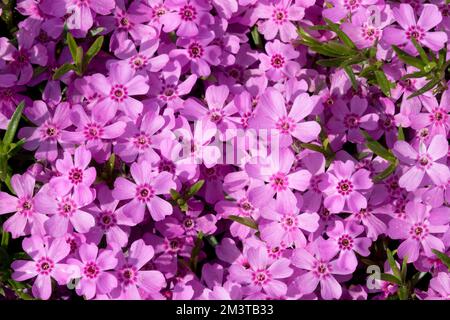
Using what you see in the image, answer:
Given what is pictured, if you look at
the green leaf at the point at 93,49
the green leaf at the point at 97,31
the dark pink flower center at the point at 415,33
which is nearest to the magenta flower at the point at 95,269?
the green leaf at the point at 93,49

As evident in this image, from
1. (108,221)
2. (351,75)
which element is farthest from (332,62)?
(108,221)

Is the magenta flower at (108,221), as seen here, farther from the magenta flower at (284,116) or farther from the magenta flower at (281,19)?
the magenta flower at (281,19)

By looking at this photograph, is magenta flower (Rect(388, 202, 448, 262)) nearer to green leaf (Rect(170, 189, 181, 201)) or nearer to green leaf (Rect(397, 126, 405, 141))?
green leaf (Rect(397, 126, 405, 141))

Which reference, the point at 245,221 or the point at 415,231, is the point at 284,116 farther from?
the point at 415,231

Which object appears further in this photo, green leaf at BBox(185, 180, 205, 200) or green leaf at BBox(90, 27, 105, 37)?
green leaf at BBox(90, 27, 105, 37)

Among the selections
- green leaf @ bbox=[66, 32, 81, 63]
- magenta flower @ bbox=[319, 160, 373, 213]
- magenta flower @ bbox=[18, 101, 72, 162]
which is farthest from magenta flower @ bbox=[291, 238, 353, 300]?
green leaf @ bbox=[66, 32, 81, 63]

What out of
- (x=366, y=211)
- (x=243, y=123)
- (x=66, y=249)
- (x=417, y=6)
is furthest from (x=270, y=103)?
(x=66, y=249)

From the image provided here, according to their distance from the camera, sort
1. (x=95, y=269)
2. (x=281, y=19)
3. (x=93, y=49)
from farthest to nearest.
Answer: (x=281, y=19) → (x=93, y=49) → (x=95, y=269)

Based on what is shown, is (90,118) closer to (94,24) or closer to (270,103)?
(94,24)
